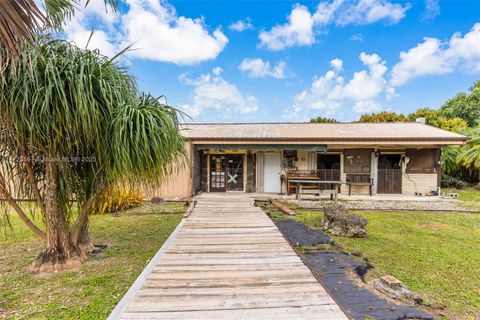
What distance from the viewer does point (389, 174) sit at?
11719 mm

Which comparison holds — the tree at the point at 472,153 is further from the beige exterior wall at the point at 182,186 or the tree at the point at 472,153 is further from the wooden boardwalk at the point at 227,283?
the wooden boardwalk at the point at 227,283

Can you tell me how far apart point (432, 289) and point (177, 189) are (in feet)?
29.2

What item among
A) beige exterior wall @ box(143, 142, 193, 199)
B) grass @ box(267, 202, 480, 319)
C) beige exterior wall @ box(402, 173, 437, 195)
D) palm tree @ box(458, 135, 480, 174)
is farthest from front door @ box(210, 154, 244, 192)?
palm tree @ box(458, 135, 480, 174)

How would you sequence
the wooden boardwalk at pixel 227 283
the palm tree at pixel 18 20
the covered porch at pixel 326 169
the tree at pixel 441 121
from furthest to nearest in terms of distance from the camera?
the tree at pixel 441 121 → the covered porch at pixel 326 169 → the wooden boardwalk at pixel 227 283 → the palm tree at pixel 18 20

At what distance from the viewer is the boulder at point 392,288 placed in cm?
302

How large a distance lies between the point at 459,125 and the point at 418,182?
11.2m

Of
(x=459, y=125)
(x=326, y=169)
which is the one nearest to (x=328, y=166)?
(x=326, y=169)

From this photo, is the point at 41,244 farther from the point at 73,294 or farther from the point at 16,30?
the point at 16,30

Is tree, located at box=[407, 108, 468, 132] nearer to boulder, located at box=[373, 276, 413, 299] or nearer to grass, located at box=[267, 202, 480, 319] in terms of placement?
grass, located at box=[267, 202, 480, 319]

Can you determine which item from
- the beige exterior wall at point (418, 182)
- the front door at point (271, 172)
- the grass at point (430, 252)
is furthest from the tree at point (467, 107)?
the front door at point (271, 172)

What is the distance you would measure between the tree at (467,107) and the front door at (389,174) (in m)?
22.9

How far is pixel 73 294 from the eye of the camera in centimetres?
317

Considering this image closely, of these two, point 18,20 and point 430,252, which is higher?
point 18,20

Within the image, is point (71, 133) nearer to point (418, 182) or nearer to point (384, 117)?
point (418, 182)
